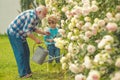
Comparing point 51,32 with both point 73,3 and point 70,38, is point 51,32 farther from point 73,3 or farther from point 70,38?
point 70,38

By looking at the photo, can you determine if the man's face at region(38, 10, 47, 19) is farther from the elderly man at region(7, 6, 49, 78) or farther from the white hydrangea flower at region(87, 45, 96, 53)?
the white hydrangea flower at region(87, 45, 96, 53)

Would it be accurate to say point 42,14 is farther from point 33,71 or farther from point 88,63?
point 88,63

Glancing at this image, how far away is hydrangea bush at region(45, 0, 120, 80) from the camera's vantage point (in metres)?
3.97

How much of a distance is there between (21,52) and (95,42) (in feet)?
13.4

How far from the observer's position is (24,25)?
26.5 ft

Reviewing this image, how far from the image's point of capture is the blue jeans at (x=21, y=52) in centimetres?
827

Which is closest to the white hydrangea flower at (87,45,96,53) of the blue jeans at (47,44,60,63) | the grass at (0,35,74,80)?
the grass at (0,35,74,80)

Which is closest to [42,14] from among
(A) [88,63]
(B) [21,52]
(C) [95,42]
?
(B) [21,52]

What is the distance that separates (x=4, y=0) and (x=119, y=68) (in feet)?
52.4

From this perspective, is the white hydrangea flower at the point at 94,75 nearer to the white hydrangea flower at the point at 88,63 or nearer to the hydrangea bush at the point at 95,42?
the hydrangea bush at the point at 95,42

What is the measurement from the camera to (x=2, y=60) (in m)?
11.0

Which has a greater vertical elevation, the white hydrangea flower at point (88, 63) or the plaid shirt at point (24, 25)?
the plaid shirt at point (24, 25)

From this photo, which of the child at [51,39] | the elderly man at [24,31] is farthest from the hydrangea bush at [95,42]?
the child at [51,39]

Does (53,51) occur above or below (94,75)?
below
